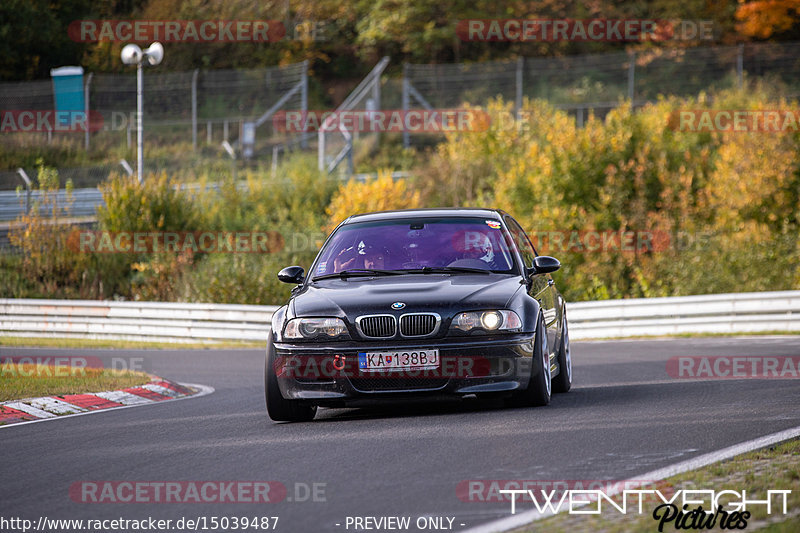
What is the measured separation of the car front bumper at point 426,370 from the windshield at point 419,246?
49.0 inches

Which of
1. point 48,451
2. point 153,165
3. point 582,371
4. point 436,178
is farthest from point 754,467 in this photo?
point 153,165

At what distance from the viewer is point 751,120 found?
105 ft

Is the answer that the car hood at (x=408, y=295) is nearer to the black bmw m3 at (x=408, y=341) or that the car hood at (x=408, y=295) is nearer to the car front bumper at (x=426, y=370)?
the black bmw m3 at (x=408, y=341)

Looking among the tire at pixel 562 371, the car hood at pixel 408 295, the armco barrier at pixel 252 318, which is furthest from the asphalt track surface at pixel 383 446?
the armco barrier at pixel 252 318

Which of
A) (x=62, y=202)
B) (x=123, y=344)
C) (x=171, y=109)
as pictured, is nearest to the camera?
(x=123, y=344)

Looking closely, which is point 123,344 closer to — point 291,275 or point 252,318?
point 252,318

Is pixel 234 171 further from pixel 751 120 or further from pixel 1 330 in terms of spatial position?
pixel 751 120

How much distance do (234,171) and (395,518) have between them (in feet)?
112

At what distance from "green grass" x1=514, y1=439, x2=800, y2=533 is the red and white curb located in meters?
6.19

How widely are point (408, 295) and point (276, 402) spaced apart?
1.32 metres

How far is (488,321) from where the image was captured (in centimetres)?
884
